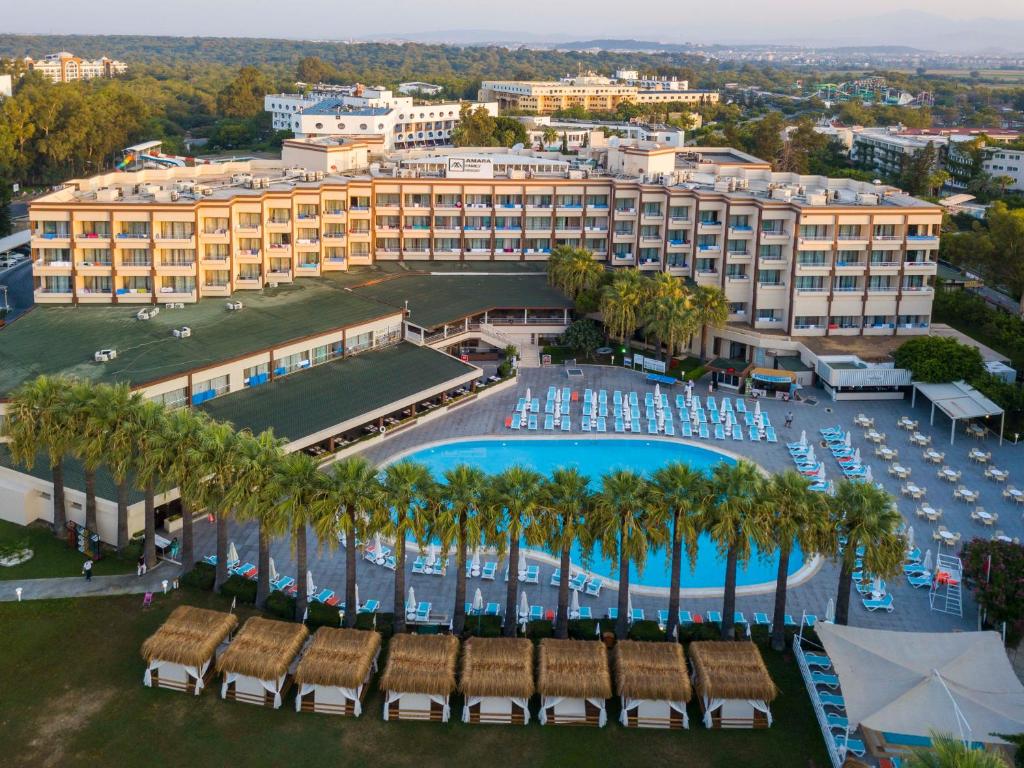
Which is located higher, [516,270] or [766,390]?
[516,270]

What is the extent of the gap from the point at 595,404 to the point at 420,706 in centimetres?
2896

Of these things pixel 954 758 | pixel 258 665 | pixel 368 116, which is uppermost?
pixel 368 116

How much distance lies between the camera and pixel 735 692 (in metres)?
29.5

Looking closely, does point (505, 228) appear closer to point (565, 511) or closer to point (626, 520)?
point (565, 511)

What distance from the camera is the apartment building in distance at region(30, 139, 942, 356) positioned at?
2306 inches

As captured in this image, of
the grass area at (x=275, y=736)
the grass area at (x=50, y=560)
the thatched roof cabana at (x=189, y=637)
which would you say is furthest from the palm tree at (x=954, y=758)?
the grass area at (x=50, y=560)

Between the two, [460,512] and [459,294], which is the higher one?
[459,294]

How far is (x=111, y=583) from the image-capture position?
36.1 metres

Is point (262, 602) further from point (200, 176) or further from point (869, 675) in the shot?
point (200, 176)

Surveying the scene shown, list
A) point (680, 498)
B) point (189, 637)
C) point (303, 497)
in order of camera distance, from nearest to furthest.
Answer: point (189, 637) < point (680, 498) < point (303, 497)

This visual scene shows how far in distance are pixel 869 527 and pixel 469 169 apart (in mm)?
47988

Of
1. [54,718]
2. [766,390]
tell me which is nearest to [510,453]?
[766,390]

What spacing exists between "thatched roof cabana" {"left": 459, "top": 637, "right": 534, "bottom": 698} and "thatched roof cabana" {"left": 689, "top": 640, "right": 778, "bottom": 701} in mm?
5183

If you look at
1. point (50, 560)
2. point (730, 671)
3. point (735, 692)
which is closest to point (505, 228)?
point (50, 560)
